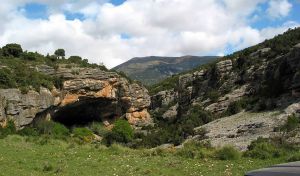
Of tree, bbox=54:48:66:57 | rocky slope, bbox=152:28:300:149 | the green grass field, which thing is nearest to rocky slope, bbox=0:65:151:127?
rocky slope, bbox=152:28:300:149

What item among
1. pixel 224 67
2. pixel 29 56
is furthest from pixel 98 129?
pixel 224 67

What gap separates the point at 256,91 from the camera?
7094 cm

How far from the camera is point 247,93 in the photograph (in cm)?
7381

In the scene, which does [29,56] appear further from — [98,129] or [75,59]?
[98,129]

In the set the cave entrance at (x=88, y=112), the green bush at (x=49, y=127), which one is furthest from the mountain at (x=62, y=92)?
the green bush at (x=49, y=127)

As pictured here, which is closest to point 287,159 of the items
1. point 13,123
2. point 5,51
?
point 13,123

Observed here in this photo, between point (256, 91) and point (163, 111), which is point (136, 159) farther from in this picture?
point (163, 111)

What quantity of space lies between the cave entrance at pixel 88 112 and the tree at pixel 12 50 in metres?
13.9

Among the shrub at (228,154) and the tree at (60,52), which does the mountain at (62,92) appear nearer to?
the tree at (60,52)

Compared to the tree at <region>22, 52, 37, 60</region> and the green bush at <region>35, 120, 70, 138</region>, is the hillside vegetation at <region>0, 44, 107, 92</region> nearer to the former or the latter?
the tree at <region>22, 52, 37, 60</region>

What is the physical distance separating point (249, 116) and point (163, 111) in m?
55.3

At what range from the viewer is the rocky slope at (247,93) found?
48.8 meters

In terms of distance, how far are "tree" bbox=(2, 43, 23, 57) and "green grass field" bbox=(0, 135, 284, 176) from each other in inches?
2368

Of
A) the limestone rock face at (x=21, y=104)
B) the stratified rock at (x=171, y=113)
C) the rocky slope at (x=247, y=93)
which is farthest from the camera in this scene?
the stratified rock at (x=171, y=113)
